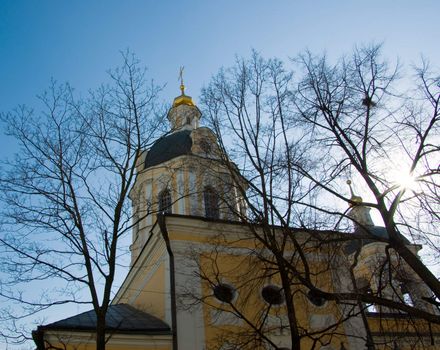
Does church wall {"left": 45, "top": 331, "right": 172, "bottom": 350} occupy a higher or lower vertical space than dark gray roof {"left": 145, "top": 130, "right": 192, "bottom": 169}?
lower

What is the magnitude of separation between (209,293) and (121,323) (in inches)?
102

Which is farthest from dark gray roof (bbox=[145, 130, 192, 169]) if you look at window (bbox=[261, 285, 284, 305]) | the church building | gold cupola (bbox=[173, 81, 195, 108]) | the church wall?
the church wall

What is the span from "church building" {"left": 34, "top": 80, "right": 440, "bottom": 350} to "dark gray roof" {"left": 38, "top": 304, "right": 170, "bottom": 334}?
1.0 inches

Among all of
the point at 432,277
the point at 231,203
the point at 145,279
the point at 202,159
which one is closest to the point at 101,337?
the point at 231,203

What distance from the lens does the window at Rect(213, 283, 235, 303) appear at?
482 inches

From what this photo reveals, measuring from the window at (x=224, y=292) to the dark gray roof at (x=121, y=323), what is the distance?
164 centimetres

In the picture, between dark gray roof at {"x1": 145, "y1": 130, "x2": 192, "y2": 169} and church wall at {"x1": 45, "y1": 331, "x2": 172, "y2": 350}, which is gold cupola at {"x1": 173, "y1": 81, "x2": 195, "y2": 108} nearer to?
dark gray roof at {"x1": 145, "y1": 130, "x2": 192, "y2": 169}

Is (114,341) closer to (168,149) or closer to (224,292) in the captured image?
(224,292)

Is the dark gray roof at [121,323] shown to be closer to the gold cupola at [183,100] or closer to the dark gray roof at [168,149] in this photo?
the dark gray roof at [168,149]

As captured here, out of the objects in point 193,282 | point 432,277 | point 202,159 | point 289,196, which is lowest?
point 432,277

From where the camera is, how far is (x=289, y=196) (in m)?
9.73

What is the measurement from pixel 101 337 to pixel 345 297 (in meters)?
4.48

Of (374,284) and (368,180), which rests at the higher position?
(368,180)

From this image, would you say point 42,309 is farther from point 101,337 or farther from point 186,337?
point 186,337
